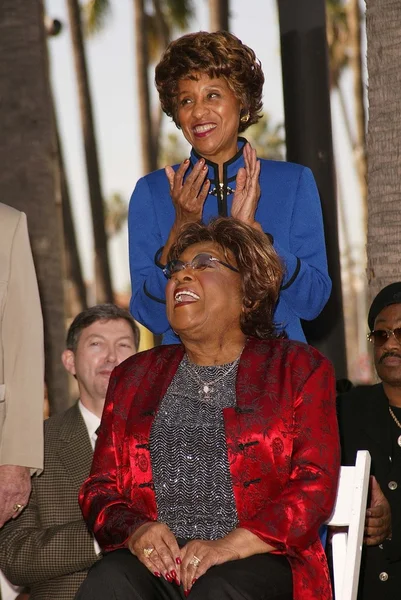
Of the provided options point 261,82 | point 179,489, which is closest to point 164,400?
point 179,489

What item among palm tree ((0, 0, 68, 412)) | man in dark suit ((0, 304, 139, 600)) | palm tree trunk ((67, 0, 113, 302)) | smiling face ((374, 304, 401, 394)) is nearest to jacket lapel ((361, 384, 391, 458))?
smiling face ((374, 304, 401, 394))

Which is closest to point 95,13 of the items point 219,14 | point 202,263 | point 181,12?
point 181,12

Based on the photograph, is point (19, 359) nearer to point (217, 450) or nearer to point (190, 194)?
point (190, 194)

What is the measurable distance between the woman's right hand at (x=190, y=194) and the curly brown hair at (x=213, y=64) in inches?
13.0

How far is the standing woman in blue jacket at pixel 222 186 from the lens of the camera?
4535 millimetres

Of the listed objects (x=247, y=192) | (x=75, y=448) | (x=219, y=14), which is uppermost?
(x=219, y=14)

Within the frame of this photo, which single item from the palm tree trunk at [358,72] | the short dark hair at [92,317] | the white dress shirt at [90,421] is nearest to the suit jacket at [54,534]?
the white dress shirt at [90,421]

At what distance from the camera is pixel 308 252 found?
464 cm

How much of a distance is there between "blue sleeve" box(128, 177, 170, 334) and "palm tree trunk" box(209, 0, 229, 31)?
33.9ft

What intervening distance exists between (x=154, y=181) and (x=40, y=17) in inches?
167

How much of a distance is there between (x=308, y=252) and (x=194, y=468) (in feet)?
3.59

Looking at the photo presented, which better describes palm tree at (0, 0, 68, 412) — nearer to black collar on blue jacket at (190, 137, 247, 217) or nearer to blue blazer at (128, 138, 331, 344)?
blue blazer at (128, 138, 331, 344)

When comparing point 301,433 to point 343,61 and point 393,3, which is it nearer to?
point 393,3

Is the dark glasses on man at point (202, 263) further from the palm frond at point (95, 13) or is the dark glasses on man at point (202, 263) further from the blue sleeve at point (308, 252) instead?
the palm frond at point (95, 13)
